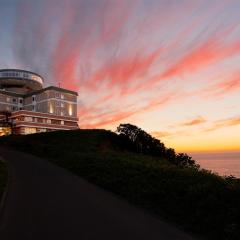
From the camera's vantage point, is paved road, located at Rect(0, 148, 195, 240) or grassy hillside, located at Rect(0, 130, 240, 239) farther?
grassy hillside, located at Rect(0, 130, 240, 239)

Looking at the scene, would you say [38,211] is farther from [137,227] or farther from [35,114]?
[35,114]

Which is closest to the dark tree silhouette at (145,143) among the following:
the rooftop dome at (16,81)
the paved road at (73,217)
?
the paved road at (73,217)

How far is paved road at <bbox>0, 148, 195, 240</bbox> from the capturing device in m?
10.4

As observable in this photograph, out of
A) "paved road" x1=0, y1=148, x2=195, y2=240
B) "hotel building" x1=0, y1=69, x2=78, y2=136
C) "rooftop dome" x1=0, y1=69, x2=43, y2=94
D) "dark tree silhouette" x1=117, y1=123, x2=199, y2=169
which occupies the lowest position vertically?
"paved road" x1=0, y1=148, x2=195, y2=240

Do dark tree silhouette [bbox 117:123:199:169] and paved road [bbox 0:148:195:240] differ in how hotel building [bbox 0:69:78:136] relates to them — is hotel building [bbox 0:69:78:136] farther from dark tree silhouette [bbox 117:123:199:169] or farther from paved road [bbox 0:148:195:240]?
paved road [bbox 0:148:195:240]

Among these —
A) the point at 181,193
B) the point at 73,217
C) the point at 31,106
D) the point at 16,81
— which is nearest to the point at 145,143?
the point at 181,193

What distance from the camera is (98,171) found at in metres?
23.8

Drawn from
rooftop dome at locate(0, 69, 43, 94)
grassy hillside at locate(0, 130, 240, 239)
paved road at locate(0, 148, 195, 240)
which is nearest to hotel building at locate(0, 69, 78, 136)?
rooftop dome at locate(0, 69, 43, 94)

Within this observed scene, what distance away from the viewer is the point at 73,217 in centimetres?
1235

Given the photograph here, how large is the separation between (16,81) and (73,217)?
12893cm

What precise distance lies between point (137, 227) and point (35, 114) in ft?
322

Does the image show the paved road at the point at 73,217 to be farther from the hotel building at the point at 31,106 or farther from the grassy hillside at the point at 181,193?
the hotel building at the point at 31,106

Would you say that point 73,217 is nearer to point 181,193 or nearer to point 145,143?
point 181,193

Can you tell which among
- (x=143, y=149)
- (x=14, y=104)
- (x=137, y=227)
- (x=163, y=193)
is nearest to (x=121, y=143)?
(x=143, y=149)
